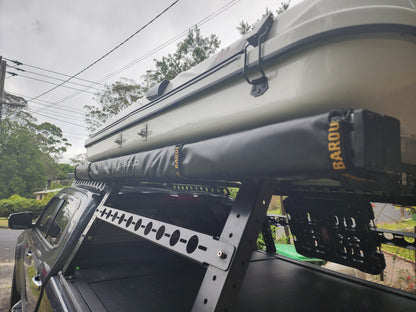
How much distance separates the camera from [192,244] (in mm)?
1015

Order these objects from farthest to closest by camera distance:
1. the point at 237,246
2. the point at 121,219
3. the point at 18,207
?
1. the point at 18,207
2. the point at 121,219
3. the point at 237,246

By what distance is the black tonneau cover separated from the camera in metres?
0.57

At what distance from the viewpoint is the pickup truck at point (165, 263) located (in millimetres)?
893

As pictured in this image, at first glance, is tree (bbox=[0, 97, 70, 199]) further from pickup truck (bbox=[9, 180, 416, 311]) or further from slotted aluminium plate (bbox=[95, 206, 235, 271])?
slotted aluminium plate (bbox=[95, 206, 235, 271])

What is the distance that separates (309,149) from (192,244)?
0.60 meters

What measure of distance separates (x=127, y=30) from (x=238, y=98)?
29.9ft

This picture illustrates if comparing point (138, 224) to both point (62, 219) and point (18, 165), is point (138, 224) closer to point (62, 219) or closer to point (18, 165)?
point (62, 219)

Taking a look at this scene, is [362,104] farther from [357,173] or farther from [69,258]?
[69,258]

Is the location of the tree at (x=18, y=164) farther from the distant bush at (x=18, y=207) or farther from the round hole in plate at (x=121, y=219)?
the round hole in plate at (x=121, y=219)

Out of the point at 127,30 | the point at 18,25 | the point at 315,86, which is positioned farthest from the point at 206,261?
the point at 18,25

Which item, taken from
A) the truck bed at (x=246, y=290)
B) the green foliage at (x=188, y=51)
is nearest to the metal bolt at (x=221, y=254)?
the truck bed at (x=246, y=290)

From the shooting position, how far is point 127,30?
8711mm

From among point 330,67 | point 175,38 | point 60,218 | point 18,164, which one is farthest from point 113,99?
point 330,67

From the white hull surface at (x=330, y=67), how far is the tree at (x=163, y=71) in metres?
11.9
